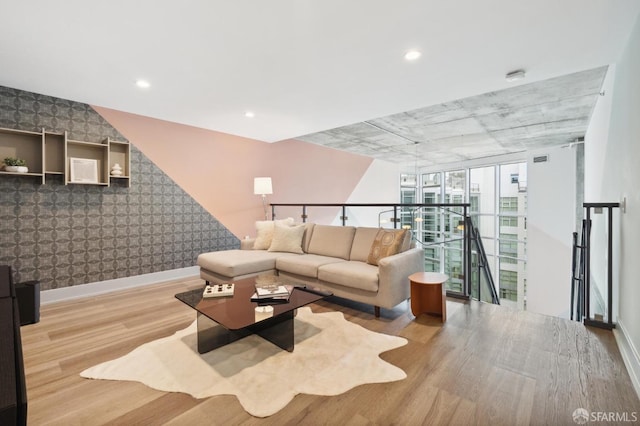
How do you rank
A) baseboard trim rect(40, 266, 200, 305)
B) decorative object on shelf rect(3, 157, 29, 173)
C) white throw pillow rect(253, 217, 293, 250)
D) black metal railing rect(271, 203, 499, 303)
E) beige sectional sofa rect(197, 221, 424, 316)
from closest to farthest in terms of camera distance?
1. beige sectional sofa rect(197, 221, 424, 316)
2. decorative object on shelf rect(3, 157, 29, 173)
3. black metal railing rect(271, 203, 499, 303)
4. baseboard trim rect(40, 266, 200, 305)
5. white throw pillow rect(253, 217, 293, 250)

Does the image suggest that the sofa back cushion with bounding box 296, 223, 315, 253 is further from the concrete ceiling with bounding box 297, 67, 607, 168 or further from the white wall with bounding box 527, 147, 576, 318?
the white wall with bounding box 527, 147, 576, 318

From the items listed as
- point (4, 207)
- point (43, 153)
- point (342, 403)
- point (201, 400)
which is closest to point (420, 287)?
point (342, 403)

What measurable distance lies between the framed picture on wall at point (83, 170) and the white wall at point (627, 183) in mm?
5245

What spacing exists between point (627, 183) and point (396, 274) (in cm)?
→ 190

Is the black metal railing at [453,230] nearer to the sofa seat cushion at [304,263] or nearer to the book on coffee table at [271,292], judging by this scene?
the sofa seat cushion at [304,263]

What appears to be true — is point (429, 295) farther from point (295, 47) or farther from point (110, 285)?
point (110, 285)

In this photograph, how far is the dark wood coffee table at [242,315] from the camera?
207 cm

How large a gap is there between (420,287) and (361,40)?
227 centimetres

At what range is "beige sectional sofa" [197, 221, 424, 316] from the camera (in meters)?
2.92

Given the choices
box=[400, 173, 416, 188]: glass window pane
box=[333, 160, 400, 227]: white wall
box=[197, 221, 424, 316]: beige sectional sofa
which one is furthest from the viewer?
box=[400, 173, 416, 188]: glass window pane

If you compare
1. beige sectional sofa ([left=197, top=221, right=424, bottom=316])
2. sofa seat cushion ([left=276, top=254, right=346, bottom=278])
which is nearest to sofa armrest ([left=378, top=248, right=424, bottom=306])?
beige sectional sofa ([left=197, top=221, right=424, bottom=316])

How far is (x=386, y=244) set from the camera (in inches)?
129

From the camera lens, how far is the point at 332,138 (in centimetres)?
626

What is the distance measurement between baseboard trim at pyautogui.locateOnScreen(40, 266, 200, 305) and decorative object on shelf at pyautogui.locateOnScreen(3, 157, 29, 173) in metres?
1.40
